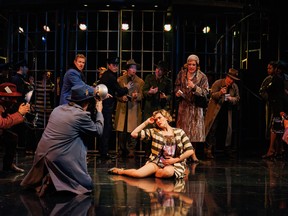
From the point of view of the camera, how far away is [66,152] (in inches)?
259

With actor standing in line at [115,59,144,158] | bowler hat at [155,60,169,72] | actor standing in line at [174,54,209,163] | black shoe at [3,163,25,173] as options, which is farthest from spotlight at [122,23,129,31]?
black shoe at [3,163,25,173]

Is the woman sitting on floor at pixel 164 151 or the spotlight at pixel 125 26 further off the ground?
the spotlight at pixel 125 26

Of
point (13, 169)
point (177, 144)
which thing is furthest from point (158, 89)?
point (13, 169)

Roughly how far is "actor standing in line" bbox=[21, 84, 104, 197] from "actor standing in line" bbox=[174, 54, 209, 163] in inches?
137

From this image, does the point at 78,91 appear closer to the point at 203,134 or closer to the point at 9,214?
the point at 9,214

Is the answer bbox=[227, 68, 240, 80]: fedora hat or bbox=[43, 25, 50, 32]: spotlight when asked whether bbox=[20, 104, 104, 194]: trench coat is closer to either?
bbox=[227, 68, 240, 80]: fedora hat

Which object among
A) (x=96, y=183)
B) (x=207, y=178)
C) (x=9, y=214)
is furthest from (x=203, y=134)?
(x=9, y=214)

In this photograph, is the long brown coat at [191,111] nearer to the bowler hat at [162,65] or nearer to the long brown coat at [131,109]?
the bowler hat at [162,65]

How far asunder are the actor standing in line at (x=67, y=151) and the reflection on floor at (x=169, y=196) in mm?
154

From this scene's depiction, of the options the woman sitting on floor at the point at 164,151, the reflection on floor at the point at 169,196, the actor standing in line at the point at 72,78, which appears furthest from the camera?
the actor standing in line at the point at 72,78

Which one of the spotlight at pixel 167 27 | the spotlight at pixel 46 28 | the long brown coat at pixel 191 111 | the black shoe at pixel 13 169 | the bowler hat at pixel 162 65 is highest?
the spotlight at pixel 167 27

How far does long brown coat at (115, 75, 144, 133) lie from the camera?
11.0 metres

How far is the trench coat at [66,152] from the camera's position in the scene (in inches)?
258

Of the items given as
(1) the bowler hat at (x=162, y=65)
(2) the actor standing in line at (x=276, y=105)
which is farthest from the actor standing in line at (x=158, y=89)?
(2) the actor standing in line at (x=276, y=105)
